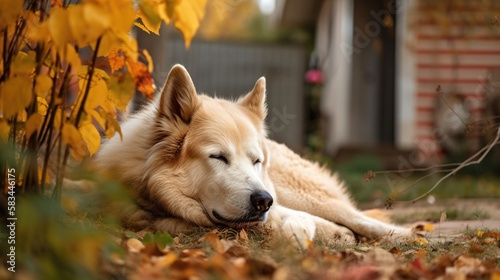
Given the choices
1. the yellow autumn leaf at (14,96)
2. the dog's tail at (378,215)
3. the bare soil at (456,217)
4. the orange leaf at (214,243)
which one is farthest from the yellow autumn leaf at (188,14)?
the dog's tail at (378,215)

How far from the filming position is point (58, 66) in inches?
109

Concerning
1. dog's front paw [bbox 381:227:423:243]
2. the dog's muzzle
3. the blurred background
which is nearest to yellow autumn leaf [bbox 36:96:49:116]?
the dog's muzzle

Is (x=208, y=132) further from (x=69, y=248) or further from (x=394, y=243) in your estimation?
(x=69, y=248)

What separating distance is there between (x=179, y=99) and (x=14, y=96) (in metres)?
1.33

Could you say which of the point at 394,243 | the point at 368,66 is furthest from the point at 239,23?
the point at 394,243

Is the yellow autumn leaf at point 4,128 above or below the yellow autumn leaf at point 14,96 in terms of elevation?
below

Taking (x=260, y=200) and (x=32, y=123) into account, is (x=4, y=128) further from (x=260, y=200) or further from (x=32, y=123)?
(x=260, y=200)

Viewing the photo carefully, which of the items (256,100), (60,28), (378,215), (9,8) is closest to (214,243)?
(60,28)

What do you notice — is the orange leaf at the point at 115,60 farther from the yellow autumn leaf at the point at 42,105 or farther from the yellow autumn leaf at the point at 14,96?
the yellow autumn leaf at the point at 14,96

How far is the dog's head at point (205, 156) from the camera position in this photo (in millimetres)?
3600

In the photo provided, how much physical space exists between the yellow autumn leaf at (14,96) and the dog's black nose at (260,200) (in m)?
1.36

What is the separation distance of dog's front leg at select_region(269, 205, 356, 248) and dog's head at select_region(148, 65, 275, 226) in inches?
7.5

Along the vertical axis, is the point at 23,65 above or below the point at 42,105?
above

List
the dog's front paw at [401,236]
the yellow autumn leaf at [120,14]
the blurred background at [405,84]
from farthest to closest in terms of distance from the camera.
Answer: the blurred background at [405,84] → the dog's front paw at [401,236] → the yellow autumn leaf at [120,14]
